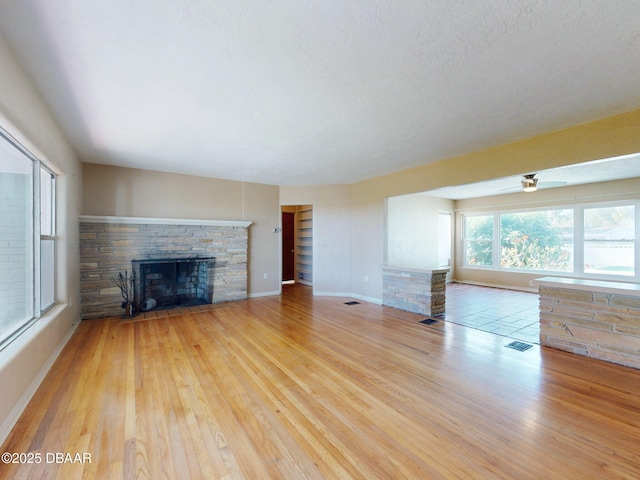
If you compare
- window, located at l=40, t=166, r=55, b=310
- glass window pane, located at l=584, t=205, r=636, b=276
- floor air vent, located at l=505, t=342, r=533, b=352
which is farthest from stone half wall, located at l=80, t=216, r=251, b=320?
glass window pane, located at l=584, t=205, r=636, b=276

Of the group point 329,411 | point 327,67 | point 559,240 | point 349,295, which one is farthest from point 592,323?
point 559,240

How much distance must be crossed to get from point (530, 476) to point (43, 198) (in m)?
4.79

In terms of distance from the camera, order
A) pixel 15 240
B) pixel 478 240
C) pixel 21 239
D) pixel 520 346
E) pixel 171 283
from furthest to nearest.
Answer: pixel 478 240 < pixel 171 283 < pixel 520 346 < pixel 21 239 < pixel 15 240

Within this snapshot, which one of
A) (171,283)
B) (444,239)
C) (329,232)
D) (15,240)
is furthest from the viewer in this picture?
(444,239)

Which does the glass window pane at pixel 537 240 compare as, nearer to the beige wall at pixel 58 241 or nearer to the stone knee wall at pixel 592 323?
the stone knee wall at pixel 592 323

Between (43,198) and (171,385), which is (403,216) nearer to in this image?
(171,385)

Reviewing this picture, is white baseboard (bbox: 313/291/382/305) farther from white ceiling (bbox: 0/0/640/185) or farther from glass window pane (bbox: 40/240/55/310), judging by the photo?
glass window pane (bbox: 40/240/55/310)

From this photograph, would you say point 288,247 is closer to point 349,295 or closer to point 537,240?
point 349,295

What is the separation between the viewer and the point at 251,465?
1.61 m

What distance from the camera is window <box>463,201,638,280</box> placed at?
5793 mm

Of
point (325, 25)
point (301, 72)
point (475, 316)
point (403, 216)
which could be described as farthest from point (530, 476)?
point (403, 216)

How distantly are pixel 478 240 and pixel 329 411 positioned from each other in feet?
24.6

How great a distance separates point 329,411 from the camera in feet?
6.95

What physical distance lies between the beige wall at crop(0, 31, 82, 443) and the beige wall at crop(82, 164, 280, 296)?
0.46 meters
